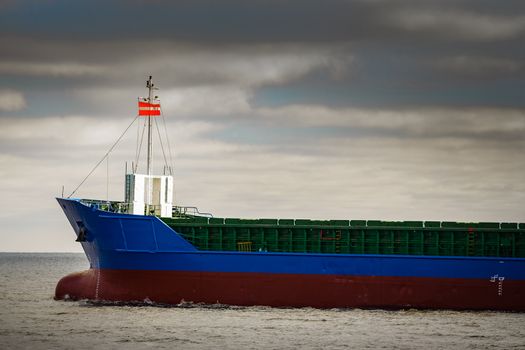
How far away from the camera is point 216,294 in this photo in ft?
119

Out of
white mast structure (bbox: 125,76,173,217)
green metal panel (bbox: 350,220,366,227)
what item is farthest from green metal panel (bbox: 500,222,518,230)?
white mast structure (bbox: 125,76,173,217)

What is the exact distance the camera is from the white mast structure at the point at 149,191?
125 ft

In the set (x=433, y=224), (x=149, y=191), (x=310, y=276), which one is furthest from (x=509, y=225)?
(x=149, y=191)

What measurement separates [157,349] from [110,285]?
1025 centimetres

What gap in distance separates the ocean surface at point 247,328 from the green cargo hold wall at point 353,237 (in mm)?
2809

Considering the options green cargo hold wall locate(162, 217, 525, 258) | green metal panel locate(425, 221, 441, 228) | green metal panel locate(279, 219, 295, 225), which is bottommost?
green cargo hold wall locate(162, 217, 525, 258)

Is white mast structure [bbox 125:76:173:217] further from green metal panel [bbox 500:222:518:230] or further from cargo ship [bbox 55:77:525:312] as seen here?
green metal panel [bbox 500:222:518:230]

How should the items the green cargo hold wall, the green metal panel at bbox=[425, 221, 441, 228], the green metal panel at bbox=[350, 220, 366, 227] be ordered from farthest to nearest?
the green metal panel at bbox=[425, 221, 441, 228]
the green metal panel at bbox=[350, 220, 366, 227]
the green cargo hold wall

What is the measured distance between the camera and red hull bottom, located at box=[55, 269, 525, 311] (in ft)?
119

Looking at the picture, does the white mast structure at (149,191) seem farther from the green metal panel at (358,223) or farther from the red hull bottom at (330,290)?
the green metal panel at (358,223)

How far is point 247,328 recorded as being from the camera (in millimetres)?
31641

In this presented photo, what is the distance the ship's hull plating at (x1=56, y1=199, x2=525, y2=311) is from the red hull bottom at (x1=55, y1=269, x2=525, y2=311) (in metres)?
0.04

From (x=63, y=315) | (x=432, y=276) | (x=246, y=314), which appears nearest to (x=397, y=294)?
(x=432, y=276)

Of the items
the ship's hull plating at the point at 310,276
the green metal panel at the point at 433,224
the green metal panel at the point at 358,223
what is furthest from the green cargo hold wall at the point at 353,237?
the ship's hull plating at the point at 310,276
